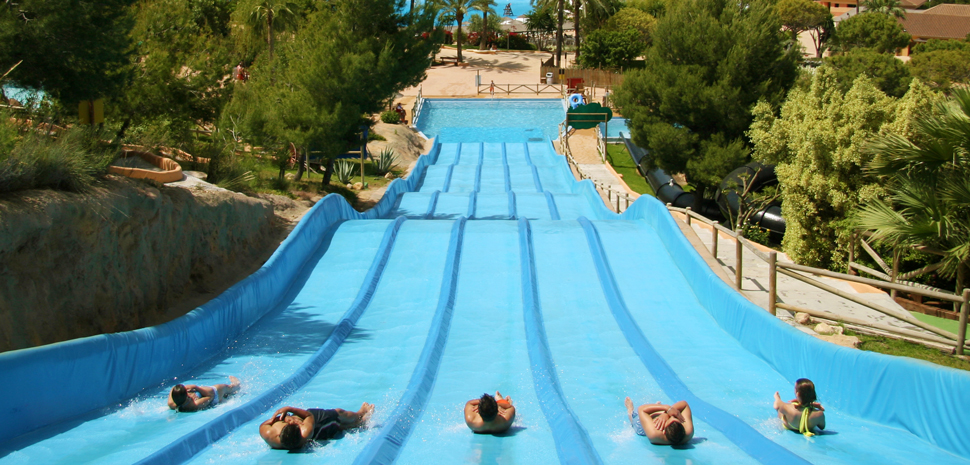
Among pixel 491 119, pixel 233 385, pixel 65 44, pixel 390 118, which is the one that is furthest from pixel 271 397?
pixel 491 119

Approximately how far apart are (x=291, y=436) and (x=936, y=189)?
25.4 feet

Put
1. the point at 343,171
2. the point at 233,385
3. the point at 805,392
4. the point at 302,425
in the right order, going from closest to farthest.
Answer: the point at 302,425, the point at 805,392, the point at 233,385, the point at 343,171

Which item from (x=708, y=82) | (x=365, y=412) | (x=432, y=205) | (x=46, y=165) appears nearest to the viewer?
(x=365, y=412)

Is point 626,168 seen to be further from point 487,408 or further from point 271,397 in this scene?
point 487,408

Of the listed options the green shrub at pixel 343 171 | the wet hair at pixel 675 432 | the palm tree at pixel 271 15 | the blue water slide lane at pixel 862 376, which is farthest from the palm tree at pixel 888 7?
the wet hair at pixel 675 432

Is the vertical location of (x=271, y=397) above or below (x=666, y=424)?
below

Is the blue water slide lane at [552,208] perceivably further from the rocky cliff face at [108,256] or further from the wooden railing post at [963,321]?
the wooden railing post at [963,321]

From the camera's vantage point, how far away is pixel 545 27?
207 feet

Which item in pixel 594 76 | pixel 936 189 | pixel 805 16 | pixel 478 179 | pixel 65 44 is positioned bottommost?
pixel 478 179

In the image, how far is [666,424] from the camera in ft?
19.0

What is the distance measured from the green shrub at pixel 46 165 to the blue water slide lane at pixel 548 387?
526 cm

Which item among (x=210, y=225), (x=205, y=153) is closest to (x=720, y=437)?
(x=210, y=225)

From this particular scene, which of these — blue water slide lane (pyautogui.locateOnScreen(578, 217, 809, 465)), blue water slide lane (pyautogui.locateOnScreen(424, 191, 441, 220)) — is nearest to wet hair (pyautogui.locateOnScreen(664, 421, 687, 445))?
blue water slide lane (pyautogui.locateOnScreen(578, 217, 809, 465))

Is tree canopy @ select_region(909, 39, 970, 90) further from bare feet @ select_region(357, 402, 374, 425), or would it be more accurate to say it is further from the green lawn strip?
bare feet @ select_region(357, 402, 374, 425)
